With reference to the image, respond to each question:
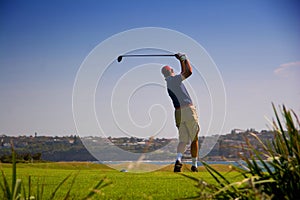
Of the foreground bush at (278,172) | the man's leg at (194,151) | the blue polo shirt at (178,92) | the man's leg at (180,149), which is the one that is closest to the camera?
the foreground bush at (278,172)

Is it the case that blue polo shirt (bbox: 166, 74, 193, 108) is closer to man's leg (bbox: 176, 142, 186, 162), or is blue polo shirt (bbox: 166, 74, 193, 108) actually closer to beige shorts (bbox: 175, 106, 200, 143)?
beige shorts (bbox: 175, 106, 200, 143)

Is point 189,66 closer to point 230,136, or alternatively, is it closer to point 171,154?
point 171,154

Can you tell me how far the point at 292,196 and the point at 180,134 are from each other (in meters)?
10.7

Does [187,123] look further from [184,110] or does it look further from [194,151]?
[194,151]

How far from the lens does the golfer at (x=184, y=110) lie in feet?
44.3

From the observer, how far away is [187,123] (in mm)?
13539

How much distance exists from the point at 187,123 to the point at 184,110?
0.38 m

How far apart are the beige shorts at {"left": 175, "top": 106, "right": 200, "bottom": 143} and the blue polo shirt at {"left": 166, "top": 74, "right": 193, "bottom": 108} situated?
191mm

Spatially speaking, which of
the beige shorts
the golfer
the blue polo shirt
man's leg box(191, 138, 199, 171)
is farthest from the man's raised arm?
man's leg box(191, 138, 199, 171)

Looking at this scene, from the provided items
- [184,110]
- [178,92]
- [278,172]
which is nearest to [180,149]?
[184,110]

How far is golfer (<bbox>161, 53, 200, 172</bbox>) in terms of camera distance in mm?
13508

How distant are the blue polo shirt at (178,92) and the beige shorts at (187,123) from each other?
0.63 feet

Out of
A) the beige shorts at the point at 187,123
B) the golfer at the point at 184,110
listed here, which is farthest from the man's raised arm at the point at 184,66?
the beige shorts at the point at 187,123

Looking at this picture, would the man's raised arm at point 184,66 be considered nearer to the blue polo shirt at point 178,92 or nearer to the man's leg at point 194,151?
the blue polo shirt at point 178,92
